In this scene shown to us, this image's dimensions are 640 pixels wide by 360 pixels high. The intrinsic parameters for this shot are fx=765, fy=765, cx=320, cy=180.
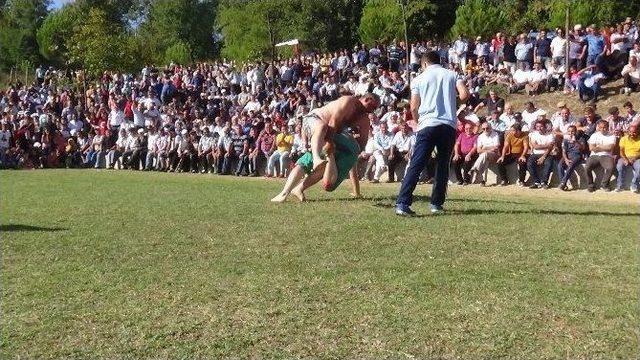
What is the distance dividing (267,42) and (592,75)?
129 feet

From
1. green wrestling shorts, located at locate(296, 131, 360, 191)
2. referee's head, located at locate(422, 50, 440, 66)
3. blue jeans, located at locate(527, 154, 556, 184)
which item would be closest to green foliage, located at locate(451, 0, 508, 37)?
blue jeans, located at locate(527, 154, 556, 184)

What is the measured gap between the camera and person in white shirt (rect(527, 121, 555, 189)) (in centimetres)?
1570

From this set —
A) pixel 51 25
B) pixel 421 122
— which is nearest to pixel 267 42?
pixel 51 25

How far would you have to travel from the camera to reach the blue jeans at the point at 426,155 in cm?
859

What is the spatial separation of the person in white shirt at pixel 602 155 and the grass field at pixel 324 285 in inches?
233

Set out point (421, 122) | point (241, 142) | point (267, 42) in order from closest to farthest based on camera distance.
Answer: point (421, 122), point (241, 142), point (267, 42)

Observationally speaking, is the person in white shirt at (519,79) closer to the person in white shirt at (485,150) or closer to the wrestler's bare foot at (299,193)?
the person in white shirt at (485,150)

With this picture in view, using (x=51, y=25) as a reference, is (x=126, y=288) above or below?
below

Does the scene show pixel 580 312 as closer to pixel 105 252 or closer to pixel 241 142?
pixel 105 252

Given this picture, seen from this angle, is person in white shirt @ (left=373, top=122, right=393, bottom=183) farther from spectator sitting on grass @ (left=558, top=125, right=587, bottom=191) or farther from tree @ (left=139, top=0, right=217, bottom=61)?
tree @ (left=139, top=0, right=217, bottom=61)

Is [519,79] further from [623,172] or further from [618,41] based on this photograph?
[623,172]

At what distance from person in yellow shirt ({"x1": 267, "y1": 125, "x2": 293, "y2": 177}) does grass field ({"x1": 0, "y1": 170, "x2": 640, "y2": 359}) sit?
11.6 meters

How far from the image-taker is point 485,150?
16.7 meters

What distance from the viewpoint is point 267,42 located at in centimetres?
5672
